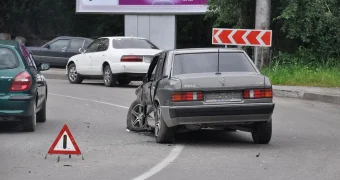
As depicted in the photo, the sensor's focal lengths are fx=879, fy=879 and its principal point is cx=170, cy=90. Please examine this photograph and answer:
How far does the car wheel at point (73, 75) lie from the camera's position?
2742 centimetres

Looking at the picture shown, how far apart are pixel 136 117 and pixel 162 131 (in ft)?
6.61

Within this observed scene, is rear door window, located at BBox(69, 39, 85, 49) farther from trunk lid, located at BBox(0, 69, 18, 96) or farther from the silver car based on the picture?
the silver car

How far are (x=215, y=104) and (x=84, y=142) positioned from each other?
218cm

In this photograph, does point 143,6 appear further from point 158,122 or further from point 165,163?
point 165,163

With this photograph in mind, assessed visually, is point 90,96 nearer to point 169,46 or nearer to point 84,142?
point 84,142

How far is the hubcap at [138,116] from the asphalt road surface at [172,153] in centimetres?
20

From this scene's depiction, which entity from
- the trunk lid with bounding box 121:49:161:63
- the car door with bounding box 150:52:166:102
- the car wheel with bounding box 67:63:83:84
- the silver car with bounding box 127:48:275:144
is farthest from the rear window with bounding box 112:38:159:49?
the silver car with bounding box 127:48:275:144

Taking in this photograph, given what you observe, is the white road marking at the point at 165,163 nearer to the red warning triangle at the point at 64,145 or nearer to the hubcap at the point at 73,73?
the red warning triangle at the point at 64,145

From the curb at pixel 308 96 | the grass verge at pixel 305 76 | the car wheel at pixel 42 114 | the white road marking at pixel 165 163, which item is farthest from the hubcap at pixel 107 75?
the white road marking at pixel 165 163

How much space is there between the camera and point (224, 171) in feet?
33.1

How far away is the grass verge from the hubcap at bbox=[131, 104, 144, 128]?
10.6 m

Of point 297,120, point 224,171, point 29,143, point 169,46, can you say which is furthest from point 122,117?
point 169,46

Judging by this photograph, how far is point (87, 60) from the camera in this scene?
26.6m

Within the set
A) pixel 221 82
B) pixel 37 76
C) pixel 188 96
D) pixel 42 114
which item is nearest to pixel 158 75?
pixel 188 96
